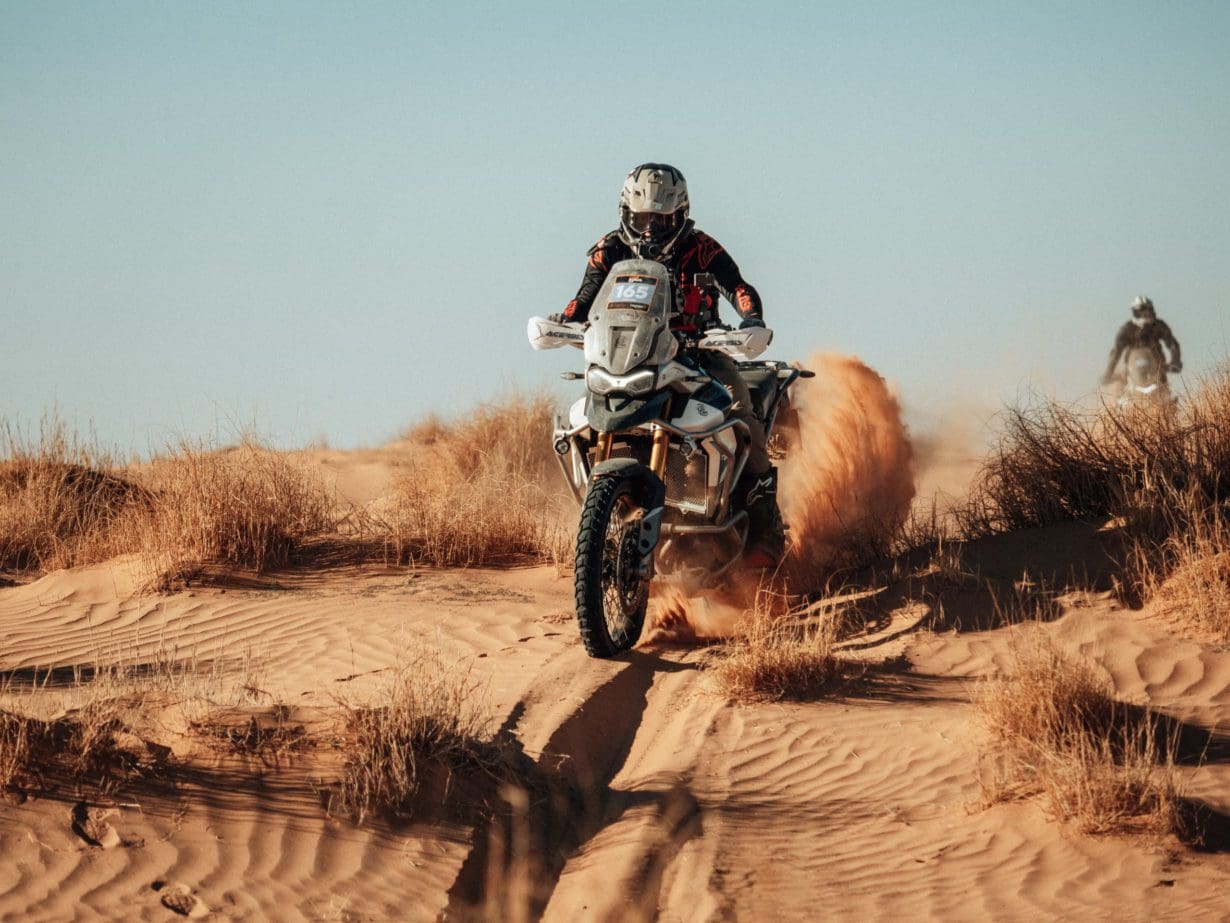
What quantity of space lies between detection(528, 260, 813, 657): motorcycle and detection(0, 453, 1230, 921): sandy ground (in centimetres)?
45

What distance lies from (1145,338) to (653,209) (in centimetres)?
1153

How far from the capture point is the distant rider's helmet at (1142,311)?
17.6 meters

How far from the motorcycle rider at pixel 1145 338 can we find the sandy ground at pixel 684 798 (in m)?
9.73

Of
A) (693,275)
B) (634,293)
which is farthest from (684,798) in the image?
(693,275)

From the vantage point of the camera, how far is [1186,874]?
4.52 meters

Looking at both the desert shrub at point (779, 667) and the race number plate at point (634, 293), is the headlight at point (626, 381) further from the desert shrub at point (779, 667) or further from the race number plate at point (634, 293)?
the desert shrub at point (779, 667)

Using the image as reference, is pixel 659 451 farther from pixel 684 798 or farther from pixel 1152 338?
pixel 1152 338

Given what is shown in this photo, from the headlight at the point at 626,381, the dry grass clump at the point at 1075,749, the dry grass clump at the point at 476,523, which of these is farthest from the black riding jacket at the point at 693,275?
the dry grass clump at the point at 476,523

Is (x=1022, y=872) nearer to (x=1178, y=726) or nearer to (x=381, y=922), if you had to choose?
(x=1178, y=726)

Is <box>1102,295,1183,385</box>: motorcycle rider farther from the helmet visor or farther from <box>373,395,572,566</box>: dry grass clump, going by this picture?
the helmet visor

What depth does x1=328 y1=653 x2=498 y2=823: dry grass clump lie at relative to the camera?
16.3ft

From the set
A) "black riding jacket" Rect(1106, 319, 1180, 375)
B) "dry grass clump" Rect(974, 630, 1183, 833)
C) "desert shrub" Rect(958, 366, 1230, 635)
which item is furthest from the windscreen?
"black riding jacket" Rect(1106, 319, 1180, 375)

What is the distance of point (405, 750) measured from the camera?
502 cm

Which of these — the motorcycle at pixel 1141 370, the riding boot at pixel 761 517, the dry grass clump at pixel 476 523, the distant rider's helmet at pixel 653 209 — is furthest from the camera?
the motorcycle at pixel 1141 370
